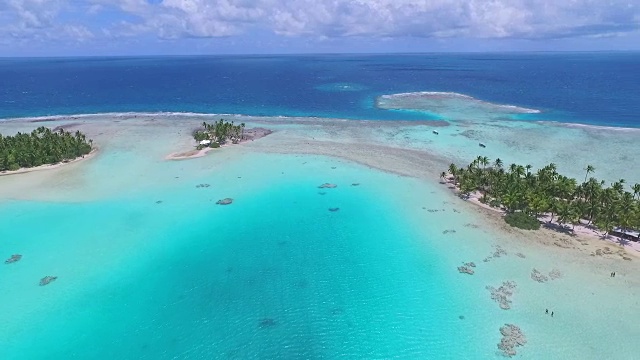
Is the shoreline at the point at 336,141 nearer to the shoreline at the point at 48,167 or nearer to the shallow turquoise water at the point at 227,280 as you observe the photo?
the shoreline at the point at 48,167

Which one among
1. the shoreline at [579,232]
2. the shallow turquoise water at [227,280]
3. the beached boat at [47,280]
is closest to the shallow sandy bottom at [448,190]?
the shoreline at [579,232]

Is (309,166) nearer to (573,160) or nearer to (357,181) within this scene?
(357,181)

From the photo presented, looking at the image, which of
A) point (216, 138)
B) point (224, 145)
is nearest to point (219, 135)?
point (216, 138)

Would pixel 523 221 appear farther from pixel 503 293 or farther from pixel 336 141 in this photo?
pixel 336 141

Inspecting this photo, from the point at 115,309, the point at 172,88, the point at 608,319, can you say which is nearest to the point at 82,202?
the point at 115,309

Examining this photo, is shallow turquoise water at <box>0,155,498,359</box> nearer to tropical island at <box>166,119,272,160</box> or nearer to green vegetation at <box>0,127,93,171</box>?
green vegetation at <box>0,127,93,171</box>

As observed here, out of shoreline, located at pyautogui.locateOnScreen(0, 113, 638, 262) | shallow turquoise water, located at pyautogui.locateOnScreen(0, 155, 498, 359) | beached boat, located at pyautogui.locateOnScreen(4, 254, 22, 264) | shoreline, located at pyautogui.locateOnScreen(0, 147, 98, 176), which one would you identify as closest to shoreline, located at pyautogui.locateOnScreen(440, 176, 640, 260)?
shoreline, located at pyautogui.locateOnScreen(0, 113, 638, 262)
